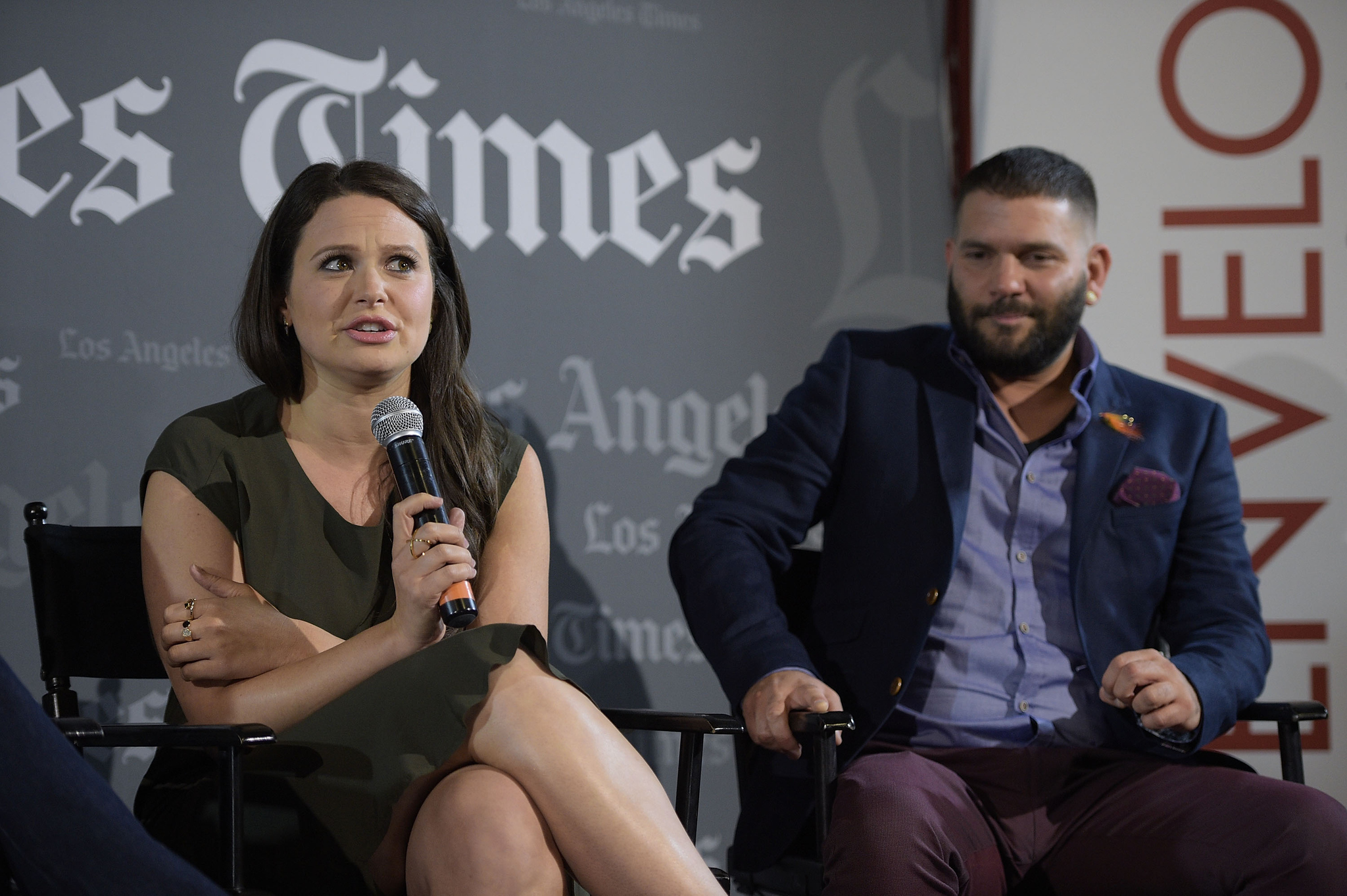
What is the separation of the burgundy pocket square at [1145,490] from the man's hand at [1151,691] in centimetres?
33

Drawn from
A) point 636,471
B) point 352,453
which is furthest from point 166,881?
point 636,471

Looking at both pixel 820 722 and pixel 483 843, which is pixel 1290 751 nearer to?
pixel 820 722

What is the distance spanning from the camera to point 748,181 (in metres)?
3.04

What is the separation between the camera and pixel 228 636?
5.47 feet

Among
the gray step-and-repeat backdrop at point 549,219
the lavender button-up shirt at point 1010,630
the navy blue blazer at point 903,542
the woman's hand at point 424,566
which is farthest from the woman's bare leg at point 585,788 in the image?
the gray step-and-repeat backdrop at point 549,219

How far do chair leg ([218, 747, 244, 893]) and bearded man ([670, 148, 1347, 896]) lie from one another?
72cm

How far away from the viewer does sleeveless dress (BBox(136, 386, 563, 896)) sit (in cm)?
147

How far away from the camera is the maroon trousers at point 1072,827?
1721mm

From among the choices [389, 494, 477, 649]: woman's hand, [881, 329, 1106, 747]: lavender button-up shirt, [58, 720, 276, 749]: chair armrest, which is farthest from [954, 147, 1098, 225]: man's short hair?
[58, 720, 276, 749]: chair armrest

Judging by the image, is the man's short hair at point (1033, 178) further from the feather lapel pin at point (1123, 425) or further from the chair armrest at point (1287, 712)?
the chair armrest at point (1287, 712)

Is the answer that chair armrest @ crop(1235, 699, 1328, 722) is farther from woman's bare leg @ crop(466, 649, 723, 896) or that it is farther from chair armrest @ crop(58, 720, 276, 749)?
chair armrest @ crop(58, 720, 276, 749)

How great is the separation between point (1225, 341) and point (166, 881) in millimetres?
2720

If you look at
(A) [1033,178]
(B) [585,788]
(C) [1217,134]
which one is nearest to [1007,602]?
(A) [1033,178]

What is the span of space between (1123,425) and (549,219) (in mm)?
1407
